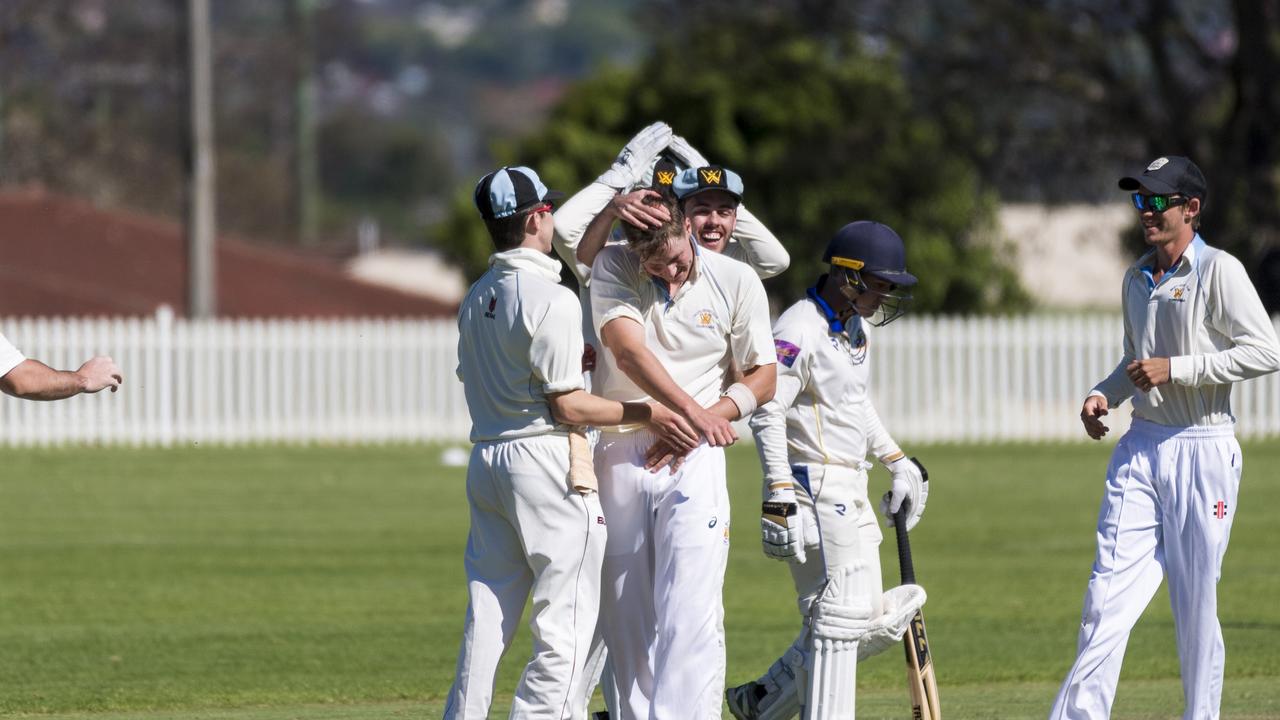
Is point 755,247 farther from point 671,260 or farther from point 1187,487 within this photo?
point 1187,487

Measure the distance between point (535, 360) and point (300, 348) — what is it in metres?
18.4

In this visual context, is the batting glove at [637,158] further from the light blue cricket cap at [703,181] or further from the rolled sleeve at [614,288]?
the rolled sleeve at [614,288]

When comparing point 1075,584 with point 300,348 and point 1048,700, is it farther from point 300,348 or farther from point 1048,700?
point 300,348

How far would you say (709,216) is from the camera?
795cm

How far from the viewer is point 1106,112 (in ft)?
99.5

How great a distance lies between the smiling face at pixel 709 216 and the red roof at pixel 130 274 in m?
25.7

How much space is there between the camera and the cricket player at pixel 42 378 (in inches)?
283

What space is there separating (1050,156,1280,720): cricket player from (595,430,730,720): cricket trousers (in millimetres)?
1392

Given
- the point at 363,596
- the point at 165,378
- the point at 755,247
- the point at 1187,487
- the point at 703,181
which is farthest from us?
the point at 165,378

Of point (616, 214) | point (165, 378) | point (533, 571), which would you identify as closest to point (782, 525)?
point (533, 571)

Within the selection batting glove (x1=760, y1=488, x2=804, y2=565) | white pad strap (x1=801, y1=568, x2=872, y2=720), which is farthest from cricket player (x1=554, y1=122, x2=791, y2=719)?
batting glove (x1=760, y1=488, x2=804, y2=565)

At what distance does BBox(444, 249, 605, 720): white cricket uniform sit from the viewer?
6984 mm

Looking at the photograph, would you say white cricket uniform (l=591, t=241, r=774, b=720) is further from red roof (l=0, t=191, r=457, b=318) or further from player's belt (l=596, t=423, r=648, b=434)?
red roof (l=0, t=191, r=457, b=318)

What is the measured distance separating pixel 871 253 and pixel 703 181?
692mm
